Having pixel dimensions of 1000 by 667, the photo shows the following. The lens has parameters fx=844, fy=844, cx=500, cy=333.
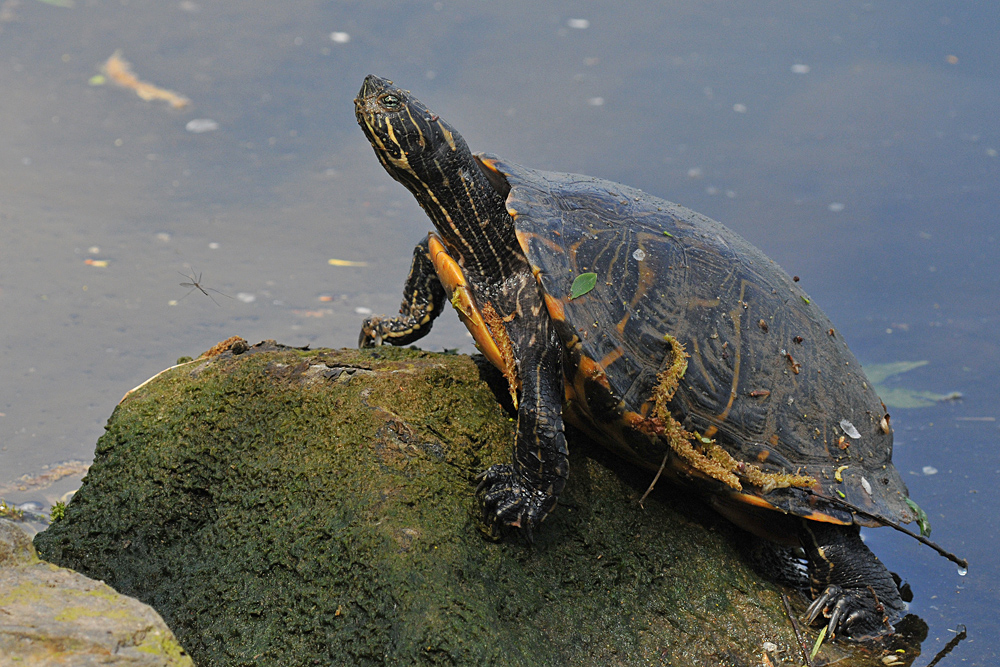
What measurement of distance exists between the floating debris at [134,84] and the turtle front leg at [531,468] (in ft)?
28.9

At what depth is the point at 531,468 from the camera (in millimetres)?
3803

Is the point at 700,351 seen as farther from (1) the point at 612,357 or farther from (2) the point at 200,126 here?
(2) the point at 200,126

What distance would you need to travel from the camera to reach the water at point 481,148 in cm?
698

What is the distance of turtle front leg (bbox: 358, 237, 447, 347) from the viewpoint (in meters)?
5.12

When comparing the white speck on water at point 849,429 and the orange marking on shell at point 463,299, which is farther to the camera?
the white speck on water at point 849,429

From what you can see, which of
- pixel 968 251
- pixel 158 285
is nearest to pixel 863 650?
pixel 968 251

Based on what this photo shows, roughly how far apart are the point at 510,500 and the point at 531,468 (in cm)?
20

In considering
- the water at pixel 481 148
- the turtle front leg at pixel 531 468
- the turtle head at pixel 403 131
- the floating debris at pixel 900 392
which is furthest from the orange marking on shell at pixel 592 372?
the floating debris at pixel 900 392

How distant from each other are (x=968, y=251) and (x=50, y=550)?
8825mm

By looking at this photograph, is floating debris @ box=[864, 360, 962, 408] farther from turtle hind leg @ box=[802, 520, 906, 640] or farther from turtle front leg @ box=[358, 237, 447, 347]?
turtle front leg @ box=[358, 237, 447, 347]

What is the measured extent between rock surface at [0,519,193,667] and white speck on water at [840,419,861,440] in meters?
3.32

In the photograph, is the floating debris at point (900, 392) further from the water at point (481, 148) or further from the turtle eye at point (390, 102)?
the turtle eye at point (390, 102)

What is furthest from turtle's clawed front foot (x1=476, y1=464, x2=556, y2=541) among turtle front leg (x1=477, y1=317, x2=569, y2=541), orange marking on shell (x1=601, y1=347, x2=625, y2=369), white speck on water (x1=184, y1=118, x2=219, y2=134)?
white speck on water (x1=184, y1=118, x2=219, y2=134)

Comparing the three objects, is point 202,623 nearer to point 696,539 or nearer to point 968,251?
point 696,539
